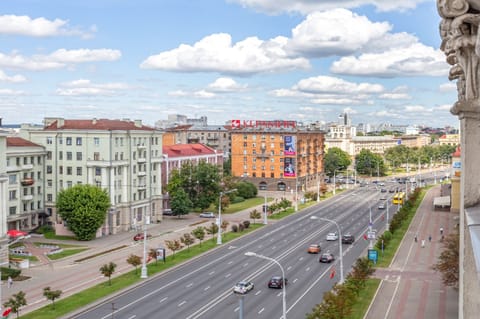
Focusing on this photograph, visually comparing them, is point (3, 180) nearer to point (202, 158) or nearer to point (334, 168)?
point (202, 158)

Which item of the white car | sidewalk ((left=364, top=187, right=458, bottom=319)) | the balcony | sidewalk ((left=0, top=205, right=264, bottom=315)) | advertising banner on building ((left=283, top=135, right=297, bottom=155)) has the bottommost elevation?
sidewalk ((left=0, top=205, right=264, bottom=315))

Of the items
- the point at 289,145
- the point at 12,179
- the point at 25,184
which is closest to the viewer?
the point at 12,179

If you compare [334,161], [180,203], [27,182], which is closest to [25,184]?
[27,182]

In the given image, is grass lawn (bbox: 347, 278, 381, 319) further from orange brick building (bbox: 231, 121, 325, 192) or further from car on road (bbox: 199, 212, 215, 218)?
orange brick building (bbox: 231, 121, 325, 192)

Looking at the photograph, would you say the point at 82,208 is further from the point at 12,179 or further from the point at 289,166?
the point at 289,166

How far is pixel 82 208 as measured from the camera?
7350 centimetres

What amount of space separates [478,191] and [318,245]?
61.1 m

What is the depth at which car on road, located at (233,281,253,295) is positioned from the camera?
47.0 metres

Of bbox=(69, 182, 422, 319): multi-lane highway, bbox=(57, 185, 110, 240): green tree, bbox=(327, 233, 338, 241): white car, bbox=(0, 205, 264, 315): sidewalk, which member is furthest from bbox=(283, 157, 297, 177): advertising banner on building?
bbox=(57, 185, 110, 240): green tree

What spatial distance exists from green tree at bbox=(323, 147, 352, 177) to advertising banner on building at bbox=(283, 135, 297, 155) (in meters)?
→ 42.3

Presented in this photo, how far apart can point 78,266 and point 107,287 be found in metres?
11.6

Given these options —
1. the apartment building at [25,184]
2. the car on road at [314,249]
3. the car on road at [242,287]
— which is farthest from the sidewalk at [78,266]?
the car on road at [314,249]

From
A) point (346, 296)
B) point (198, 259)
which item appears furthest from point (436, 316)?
point (198, 259)

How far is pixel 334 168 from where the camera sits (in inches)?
7116
